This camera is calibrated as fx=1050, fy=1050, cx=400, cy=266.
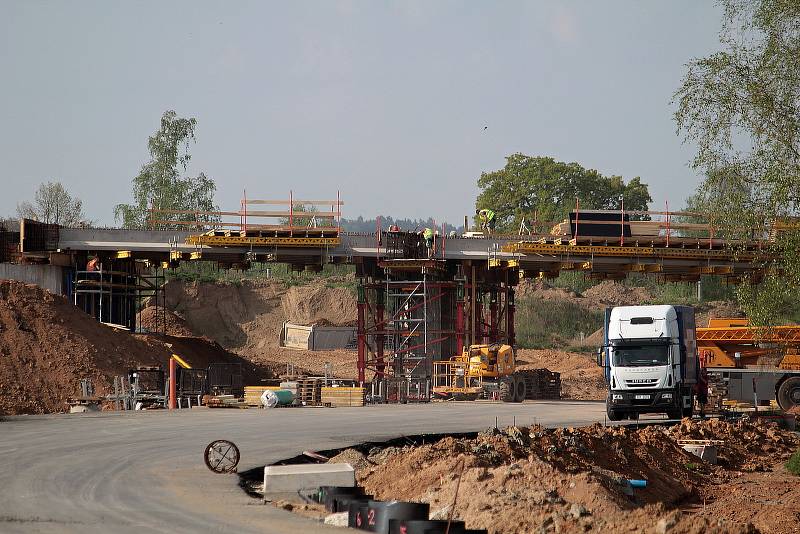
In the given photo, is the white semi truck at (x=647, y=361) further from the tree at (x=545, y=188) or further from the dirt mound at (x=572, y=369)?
the tree at (x=545, y=188)

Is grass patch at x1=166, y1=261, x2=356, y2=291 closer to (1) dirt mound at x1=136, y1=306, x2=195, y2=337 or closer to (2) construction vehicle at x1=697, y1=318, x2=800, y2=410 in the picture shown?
(1) dirt mound at x1=136, y1=306, x2=195, y2=337

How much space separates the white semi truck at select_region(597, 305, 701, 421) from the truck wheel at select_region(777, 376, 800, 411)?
6.64 metres

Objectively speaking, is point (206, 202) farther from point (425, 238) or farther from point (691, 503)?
point (691, 503)

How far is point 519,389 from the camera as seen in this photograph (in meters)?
46.7

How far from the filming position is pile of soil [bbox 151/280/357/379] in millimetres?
87438


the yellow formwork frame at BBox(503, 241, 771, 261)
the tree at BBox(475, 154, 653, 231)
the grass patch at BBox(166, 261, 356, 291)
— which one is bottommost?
the yellow formwork frame at BBox(503, 241, 771, 261)

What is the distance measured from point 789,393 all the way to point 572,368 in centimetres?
3108

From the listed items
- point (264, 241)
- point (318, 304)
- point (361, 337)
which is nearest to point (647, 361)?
point (361, 337)

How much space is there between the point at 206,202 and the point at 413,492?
2976 inches

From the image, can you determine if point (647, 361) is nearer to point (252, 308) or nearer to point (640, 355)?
point (640, 355)

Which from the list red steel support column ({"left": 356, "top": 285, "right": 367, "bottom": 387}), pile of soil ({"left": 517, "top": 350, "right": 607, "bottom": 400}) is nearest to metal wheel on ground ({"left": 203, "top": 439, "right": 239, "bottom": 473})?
red steel support column ({"left": 356, "top": 285, "right": 367, "bottom": 387})

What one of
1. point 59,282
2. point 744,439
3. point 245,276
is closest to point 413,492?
point 744,439

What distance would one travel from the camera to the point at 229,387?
4812cm

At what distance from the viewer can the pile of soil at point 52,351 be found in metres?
40.5
